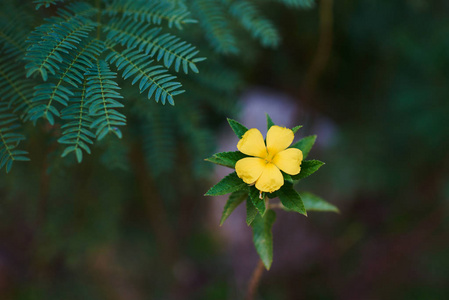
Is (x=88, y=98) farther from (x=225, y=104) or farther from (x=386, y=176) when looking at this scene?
(x=386, y=176)

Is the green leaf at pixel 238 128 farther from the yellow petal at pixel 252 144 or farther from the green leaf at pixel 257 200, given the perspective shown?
the green leaf at pixel 257 200

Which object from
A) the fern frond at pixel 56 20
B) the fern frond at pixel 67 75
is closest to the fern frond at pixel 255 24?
the fern frond at pixel 56 20

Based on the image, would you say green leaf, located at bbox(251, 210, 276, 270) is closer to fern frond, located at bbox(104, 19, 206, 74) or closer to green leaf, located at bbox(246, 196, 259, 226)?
green leaf, located at bbox(246, 196, 259, 226)

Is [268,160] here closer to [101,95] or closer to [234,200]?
[234,200]

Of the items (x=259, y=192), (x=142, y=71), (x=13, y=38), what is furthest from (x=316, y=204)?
(x=13, y=38)

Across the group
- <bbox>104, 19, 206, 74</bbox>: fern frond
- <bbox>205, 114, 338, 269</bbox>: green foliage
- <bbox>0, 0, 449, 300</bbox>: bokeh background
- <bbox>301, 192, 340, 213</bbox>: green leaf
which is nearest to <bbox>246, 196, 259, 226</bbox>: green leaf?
<bbox>205, 114, 338, 269</bbox>: green foliage

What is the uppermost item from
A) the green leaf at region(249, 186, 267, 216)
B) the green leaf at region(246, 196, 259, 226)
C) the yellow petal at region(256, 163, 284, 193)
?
the yellow petal at region(256, 163, 284, 193)

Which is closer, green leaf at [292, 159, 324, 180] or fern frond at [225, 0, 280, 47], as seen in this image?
green leaf at [292, 159, 324, 180]
